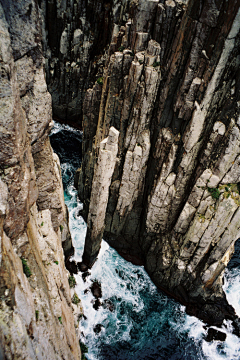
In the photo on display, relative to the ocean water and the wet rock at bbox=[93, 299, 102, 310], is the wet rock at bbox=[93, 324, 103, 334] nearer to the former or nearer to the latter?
the ocean water

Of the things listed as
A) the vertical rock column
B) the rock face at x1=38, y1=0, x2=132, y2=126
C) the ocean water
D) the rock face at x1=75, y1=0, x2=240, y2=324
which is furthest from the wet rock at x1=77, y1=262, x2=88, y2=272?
the rock face at x1=38, y1=0, x2=132, y2=126

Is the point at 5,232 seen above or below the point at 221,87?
below

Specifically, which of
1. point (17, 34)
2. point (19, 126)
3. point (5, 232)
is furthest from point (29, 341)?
point (17, 34)

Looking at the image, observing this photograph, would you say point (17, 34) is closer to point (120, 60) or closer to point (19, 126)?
point (19, 126)

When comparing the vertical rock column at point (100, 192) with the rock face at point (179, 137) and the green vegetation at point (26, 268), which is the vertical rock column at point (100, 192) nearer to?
the rock face at point (179, 137)

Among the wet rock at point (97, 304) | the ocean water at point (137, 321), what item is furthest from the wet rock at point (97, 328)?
the wet rock at point (97, 304)

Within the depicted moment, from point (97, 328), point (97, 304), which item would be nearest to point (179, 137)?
point (97, 304)

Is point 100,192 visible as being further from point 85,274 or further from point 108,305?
point 108,305
